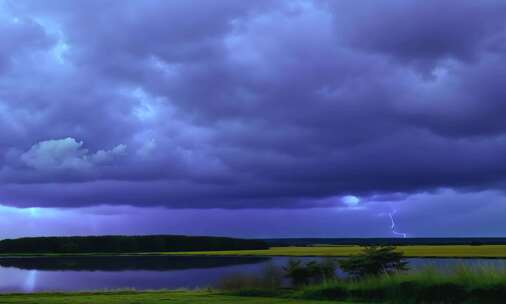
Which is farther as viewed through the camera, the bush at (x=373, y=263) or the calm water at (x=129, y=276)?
the calm water at (x=129, y=276)

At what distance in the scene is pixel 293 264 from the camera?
40.6m

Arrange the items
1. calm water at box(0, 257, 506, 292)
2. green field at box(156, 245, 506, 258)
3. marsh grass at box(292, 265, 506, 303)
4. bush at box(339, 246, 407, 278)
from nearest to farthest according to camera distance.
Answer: marsh grass at box(292, 265, 506, 303)
bush at box(339, 246, 407, 278)
calm water at box(0, 257, 506, 292)
green field at box(156, 245, 506, 258)

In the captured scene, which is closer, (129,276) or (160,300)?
(160,300)

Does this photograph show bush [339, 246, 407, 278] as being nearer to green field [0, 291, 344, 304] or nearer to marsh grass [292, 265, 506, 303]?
marsh grass [292, 265, 506, 303]

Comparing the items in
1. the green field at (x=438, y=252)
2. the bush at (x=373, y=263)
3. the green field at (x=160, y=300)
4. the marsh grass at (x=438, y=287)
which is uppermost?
the green field at (x=438, y=252)

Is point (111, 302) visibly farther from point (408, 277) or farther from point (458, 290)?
point (458, 290)

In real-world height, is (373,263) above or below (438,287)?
above

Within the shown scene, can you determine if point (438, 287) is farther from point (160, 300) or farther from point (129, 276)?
point (129, 276)

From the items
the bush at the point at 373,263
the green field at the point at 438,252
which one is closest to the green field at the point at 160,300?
the bush at the point at 373,263

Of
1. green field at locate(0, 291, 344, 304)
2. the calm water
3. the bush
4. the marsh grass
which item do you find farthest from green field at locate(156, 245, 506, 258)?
the marsh grass

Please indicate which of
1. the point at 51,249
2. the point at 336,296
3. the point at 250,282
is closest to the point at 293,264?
the point at 250,282

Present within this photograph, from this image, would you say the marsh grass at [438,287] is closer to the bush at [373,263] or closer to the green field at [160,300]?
the green field at [160,300]

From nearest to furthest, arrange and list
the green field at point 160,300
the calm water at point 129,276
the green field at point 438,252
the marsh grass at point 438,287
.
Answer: the marsh grass at point 438,287
the green field at point 160,300
the calm water at point 129,276
the green field at point 438,252

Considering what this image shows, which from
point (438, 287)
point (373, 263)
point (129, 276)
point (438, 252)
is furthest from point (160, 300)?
point (438, 252)
